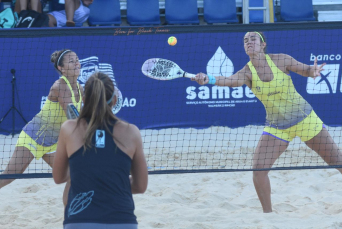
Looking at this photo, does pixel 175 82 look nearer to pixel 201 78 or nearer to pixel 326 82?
pixel 326 82

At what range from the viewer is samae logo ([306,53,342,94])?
28.0 ft

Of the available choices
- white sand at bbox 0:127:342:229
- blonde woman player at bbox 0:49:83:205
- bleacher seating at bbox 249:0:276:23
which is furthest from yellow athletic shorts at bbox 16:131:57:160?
bleacher seating at bbox 249:0:276:23

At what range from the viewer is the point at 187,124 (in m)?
8.58

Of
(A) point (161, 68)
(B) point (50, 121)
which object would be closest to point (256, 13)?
(A) point (161, 68)

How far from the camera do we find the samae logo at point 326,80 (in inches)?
336

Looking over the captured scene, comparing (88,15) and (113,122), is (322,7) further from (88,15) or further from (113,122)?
(113,122)

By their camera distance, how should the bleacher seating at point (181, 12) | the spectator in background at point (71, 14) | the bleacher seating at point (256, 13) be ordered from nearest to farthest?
the spectator in background at point (71, 14) → the bleacher seating at point (181, 12) → the bleacher seating at point (256, 13)

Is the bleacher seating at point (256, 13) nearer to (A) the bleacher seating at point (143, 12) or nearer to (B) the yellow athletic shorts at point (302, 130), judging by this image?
(A) the bleacher seating at point (143, 12)

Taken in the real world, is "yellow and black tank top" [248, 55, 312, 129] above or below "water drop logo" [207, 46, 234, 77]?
below

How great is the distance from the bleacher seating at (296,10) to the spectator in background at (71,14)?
3784mm

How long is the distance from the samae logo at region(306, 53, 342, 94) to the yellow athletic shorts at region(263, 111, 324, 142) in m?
3.83

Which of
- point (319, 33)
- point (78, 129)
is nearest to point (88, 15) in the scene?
point (319, 33)

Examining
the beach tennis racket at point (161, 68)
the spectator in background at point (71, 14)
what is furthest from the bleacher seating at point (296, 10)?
the beach tennis racket at point (161, 68)

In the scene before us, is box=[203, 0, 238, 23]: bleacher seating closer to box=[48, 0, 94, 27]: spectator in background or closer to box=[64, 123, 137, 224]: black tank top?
box=[48, 0, 94, 27]: spectator in background
